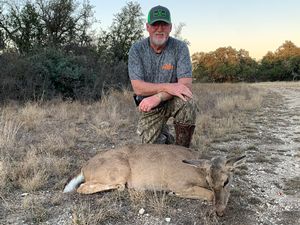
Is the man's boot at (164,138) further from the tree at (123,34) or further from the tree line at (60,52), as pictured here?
the tree at (123,34)

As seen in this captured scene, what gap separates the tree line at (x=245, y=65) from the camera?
64438 mm

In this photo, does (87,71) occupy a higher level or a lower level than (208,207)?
higher

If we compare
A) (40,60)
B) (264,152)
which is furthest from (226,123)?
(40,60)

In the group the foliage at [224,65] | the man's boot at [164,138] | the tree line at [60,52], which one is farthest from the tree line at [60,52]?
the foliage at [224,65]

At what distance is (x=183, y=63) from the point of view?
620 cm

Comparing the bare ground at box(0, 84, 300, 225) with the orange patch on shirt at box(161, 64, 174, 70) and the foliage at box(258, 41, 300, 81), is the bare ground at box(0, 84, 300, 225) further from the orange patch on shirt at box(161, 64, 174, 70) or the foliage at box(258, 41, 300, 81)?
the foliage at box(258, 41, 300, 81)

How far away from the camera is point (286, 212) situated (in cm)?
460

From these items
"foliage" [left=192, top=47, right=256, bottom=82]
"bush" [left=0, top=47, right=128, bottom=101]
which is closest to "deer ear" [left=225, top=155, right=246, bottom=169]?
"bush" [left=0, top=47, right=128, bottom=101]

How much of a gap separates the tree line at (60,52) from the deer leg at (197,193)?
8862mm

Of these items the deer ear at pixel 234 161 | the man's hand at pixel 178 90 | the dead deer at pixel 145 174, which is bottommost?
the dead deer at pixel 145 174

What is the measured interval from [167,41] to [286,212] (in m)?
3.14

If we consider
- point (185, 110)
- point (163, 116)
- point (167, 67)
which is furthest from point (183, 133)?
point (167, 67)

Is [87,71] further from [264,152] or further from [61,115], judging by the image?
[264,152]

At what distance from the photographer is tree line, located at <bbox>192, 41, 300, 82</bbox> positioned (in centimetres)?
6444
